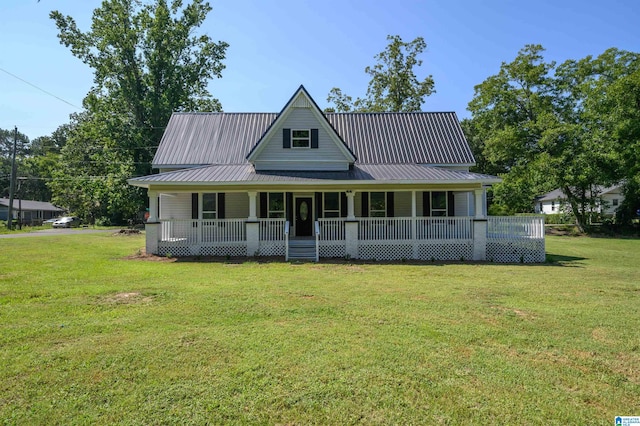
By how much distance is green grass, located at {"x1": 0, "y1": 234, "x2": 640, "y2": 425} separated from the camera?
138 inches

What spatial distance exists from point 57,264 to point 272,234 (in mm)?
7418

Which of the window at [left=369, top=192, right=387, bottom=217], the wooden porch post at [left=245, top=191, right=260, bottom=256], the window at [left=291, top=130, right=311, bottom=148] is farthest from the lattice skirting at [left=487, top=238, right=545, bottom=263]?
the wooden porch post at [left=245, top=191, right=260, bottom=256]

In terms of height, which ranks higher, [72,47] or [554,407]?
[72,47]

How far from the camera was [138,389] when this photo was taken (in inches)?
149

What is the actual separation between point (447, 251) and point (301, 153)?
25.2ft

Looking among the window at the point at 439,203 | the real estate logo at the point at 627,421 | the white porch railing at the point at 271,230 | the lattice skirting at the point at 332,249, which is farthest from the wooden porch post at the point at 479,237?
the real estate logo at the point at 627,421

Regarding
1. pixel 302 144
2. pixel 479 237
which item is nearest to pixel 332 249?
pixel 302 144

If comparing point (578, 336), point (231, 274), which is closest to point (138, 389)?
point (578, 336)

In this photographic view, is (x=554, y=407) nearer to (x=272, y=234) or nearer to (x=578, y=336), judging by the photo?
(x=578, y=336)

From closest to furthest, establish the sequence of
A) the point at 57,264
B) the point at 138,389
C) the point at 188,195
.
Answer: the point at 138,389 → the point at 57,264 → the point at 188,195

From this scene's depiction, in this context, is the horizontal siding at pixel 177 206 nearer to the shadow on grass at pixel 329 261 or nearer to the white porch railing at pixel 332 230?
the shadow on grass at pixel 329 261

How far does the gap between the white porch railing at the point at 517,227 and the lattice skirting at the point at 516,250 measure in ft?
0.69

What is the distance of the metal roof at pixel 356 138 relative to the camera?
18.5 m

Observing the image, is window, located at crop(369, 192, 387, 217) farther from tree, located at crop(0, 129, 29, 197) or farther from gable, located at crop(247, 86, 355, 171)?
tree, located at crop(0, 129, 29, 197)
